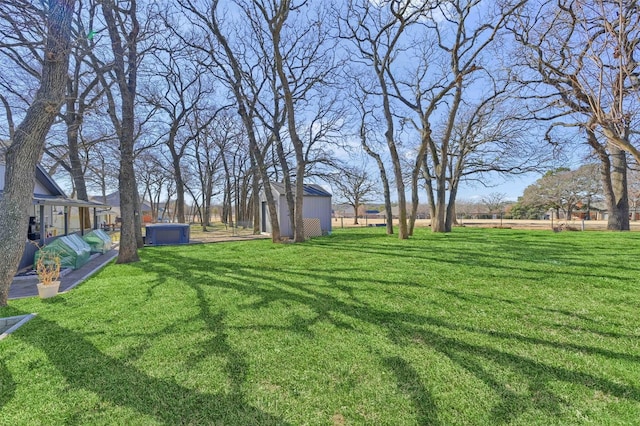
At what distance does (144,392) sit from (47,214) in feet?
36.4

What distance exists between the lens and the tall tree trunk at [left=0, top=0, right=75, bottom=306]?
4.30 meters

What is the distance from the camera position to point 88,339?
325cm

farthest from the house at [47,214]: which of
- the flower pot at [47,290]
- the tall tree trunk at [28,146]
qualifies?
the tall tree trunk at [28,146]

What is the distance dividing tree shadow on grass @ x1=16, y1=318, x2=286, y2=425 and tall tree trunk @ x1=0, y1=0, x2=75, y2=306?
2111mm

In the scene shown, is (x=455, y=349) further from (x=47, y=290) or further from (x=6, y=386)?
(x=47, y=290)

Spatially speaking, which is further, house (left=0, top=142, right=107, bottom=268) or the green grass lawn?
house (left=0, top=142, right=107, bottom=268)

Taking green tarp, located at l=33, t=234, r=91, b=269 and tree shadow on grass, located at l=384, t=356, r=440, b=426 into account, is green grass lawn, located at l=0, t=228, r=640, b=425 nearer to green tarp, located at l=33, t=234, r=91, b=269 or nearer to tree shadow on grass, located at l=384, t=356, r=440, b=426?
tree shadow on grass, located at l=384, t=356, r=440, b=426

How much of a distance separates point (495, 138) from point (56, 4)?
1905 cm

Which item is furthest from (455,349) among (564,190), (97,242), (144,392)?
(564,190)

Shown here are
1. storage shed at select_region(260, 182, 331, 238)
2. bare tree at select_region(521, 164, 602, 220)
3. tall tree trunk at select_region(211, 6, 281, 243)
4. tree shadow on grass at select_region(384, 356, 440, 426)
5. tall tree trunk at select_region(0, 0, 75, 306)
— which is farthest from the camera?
bare tree at select_region(521, 164, 602, 220)

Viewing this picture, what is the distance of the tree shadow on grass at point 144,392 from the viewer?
1.99m

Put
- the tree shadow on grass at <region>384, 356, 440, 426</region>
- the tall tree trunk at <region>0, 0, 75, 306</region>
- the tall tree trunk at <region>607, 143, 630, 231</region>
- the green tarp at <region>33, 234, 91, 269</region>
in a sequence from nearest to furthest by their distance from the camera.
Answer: the tree shadow on grass at <region>384, 356, 440, 426</region> < the tall tree trunk at <region>0, 0, 75, 306</region> < the green tarp at <region>33, 234, 91, 269</region> < the tall tree trunk at <region>607, 143, 630, 231</region>

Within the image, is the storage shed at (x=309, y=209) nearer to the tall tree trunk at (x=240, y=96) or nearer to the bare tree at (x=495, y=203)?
the tall tree trunk at (x=240, y=96)

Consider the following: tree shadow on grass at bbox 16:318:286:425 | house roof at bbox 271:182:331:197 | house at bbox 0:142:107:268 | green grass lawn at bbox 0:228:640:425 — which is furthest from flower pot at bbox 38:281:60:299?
house roof at bbox 271:182:331:197
